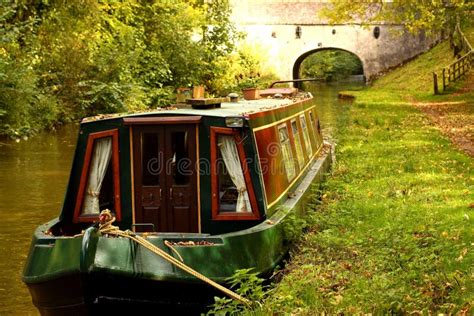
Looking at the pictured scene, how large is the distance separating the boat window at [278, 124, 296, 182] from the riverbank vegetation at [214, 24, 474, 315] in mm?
571

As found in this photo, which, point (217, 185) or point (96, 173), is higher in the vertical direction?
point (96, 173)

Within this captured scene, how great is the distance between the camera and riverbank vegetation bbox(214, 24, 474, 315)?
19.0 ft

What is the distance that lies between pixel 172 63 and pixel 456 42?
13828 mm

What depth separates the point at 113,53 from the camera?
2150 cm

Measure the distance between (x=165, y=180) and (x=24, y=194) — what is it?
231 inches

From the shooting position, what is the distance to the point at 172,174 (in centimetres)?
759

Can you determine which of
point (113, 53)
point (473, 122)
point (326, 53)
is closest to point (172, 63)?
point (113, 53)

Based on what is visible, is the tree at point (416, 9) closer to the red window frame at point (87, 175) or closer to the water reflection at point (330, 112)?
the water reflection at point (330, 112)

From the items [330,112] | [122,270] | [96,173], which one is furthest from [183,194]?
[330,112]

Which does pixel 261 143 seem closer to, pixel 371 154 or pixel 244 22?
pixel 371 154

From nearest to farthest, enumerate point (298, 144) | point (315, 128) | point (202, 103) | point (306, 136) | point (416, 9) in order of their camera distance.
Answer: point (202, 103) → point (298, 144) → point (306, 136) → point (315, 128) → point (416, 9)

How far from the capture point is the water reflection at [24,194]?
8.41 metres

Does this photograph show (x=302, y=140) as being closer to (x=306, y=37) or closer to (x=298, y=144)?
(x=298, y=144)

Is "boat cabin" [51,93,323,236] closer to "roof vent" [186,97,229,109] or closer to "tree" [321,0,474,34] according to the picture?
"roof vent" [186,97,229,109]
